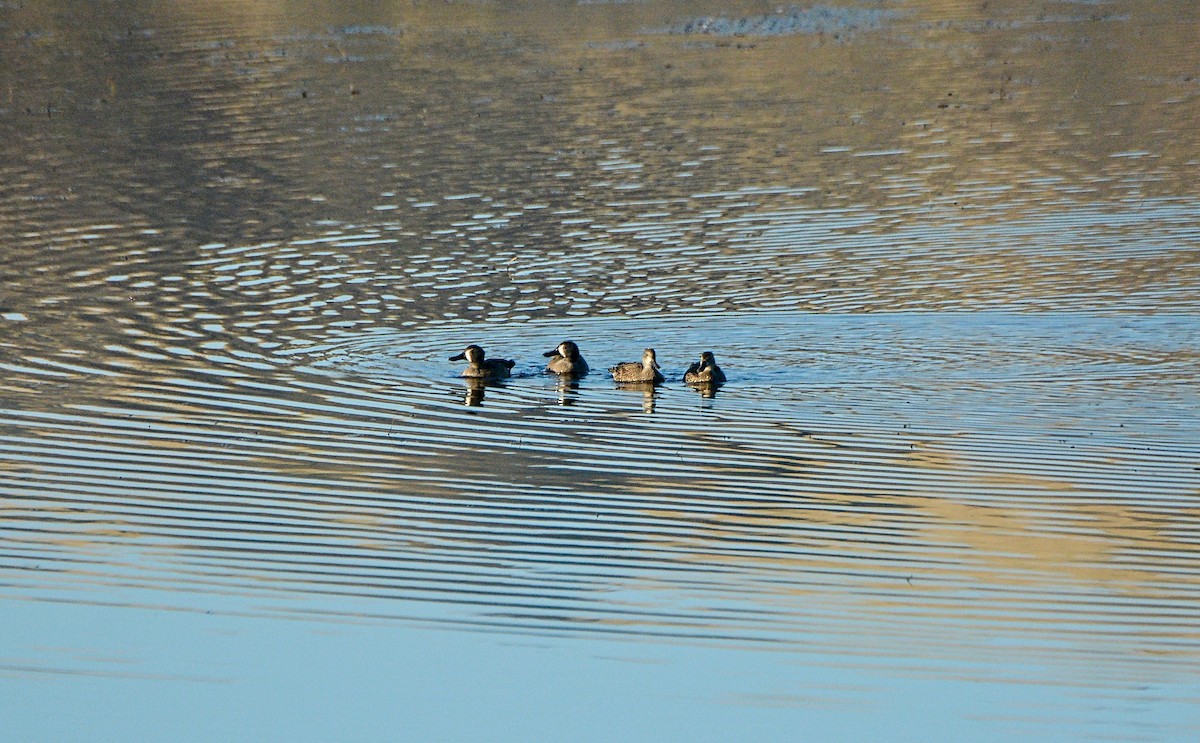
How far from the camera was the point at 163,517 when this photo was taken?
11.7m

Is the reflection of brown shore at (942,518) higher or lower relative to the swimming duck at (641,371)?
lower

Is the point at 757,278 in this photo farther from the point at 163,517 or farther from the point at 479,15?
the point at 479,15

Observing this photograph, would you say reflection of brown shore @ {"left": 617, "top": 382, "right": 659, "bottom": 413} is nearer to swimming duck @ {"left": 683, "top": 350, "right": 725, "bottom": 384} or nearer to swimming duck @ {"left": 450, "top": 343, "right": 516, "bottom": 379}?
swimming duck @ {"left": 683, "top": 350, "right": 725, "bottom": 384}

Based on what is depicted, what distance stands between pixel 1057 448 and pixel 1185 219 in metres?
10.3

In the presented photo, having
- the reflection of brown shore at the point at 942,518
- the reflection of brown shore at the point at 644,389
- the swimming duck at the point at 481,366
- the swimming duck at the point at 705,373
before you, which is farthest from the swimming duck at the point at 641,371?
the reflection of brown shore at the point at 942,518

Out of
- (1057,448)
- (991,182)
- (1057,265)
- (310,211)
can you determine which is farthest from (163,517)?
(991,182)

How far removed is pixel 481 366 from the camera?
16.2m

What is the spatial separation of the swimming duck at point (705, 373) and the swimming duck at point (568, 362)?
99cm

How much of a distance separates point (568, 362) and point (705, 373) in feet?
4.24

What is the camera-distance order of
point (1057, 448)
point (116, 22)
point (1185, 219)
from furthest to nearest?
point (116, 22) → point (1185, 219) → point (1057, 448)

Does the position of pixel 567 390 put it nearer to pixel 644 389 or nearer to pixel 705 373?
pixel 644 389

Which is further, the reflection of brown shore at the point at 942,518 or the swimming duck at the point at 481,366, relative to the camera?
the swimming duck at the point at 481,366

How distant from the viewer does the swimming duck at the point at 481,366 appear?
16172 mm

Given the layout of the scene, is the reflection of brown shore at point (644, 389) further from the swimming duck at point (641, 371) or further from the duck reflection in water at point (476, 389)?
the duck reflection in water at point (476, 389)
